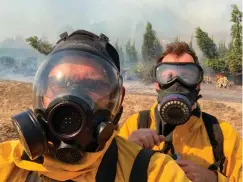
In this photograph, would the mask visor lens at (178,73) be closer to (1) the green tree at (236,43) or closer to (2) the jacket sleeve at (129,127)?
(2) the jacket sleeve at (129,127)

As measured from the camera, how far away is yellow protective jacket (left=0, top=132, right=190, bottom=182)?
1.53 meters

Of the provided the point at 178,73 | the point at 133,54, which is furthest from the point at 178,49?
the point at 133,54

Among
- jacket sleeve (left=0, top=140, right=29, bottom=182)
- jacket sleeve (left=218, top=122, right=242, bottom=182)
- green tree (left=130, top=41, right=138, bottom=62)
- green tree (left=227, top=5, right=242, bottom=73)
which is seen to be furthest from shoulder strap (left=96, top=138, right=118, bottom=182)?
green tree (left=130, top=41, right=138, bottom=62)

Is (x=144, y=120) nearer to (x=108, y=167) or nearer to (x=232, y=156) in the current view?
(x=232, y=156)

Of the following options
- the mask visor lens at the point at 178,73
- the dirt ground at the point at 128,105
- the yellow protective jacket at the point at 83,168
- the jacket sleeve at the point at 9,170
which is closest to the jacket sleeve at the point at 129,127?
the mask visor lens at the point at 178,73

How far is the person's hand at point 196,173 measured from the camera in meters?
2.19

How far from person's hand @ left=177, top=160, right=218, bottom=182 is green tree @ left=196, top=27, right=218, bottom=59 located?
1106 inches

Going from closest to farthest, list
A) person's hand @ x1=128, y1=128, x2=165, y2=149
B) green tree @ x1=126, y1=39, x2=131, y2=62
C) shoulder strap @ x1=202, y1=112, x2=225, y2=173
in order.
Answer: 1. person's hand @ x1=128, y1=128, x2=165, y2=149
2. shoulder strap @ x1=202, y1=112, x2=225, y2=173
3. green tree @ x1=126, y1=39, x2=131, y2=62

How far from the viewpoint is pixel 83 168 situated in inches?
61.1

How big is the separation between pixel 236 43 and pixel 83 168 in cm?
2697

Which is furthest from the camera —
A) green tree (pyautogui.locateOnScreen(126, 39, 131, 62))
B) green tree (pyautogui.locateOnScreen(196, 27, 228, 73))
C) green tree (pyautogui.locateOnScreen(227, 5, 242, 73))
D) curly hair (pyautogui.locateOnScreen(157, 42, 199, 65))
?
green tree (pyautogui.locateOnScreen(126, 39, 131, 62))

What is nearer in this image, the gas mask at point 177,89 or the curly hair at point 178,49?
the gas mask at point 177,89

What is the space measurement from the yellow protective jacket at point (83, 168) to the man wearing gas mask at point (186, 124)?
0.79 metres

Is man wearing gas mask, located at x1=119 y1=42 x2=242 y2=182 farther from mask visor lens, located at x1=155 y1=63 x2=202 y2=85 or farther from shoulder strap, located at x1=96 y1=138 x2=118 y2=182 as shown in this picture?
shoulder strap, located at x1=96 y1=138 x2=118 y2=182
